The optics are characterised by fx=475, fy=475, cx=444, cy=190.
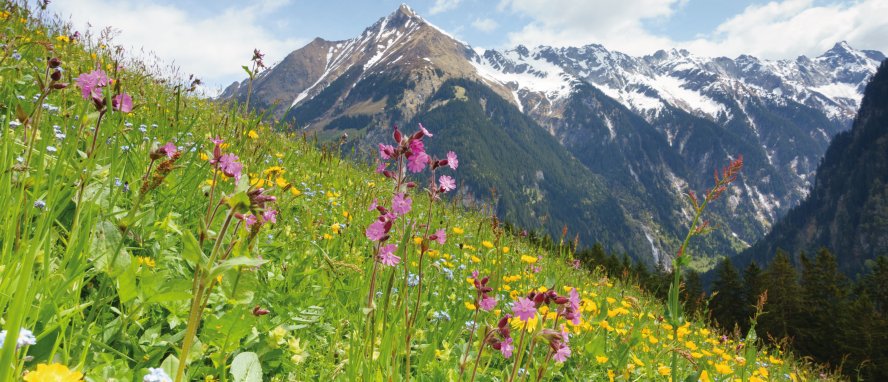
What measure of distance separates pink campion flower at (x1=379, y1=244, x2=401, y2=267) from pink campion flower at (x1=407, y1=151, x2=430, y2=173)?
366 mm

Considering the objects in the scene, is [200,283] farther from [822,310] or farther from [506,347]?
[822,310]

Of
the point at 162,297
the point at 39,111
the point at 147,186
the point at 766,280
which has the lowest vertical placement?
the point at 766,280

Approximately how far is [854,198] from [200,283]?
210791 mm

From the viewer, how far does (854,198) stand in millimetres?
159875

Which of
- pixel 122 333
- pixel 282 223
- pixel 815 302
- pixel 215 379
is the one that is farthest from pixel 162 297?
pixel 815 302

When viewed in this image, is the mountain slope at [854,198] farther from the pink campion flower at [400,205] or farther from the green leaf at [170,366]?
the green leaf at [170,366]

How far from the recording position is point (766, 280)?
149ft

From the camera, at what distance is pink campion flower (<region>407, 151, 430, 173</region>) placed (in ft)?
6.97

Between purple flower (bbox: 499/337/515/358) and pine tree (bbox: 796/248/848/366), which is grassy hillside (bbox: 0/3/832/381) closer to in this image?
purple flower (bbox: 499/337/515/358)

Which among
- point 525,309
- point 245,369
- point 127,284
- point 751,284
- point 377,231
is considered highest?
point 377,231

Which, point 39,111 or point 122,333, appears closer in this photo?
point 122,333

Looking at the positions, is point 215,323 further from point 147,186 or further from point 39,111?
point 39,111

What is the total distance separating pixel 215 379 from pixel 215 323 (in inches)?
9.5

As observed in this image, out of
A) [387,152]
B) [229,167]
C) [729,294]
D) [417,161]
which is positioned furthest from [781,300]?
[229,167]
